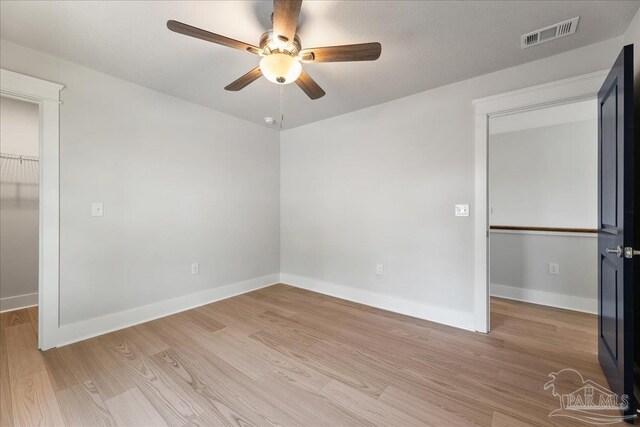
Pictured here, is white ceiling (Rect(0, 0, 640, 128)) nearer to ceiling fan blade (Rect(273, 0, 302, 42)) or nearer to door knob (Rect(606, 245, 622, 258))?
ceiling fan blade (Rect(273, 0, 302, 42))

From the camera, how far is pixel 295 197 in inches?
153

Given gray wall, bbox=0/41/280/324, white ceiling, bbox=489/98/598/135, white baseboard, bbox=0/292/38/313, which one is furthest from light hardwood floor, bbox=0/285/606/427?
white ceiling, bbox=489/98/598/135

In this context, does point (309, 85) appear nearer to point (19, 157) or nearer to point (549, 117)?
point (549, 117)

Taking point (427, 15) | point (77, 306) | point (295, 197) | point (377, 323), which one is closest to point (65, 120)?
point (77, 306)

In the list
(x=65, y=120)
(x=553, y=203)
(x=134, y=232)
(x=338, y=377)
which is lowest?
(x=338, y=377)

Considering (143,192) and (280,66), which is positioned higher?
(280,66)

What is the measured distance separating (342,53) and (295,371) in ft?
7.08

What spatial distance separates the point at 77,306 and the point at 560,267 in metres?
5.02

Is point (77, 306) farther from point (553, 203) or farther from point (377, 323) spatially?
point (553, 203)

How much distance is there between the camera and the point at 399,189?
2.87 meters

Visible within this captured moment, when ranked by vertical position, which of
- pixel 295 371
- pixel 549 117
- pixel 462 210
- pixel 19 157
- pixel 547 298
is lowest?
pixel 295 371

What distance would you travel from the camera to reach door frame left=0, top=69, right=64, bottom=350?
2.03 meters

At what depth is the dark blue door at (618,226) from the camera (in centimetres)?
135

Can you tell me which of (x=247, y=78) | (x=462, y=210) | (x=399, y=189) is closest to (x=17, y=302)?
(x=247, y=78)
